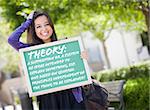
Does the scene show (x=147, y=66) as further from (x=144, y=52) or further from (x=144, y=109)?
(x=144, y=52)

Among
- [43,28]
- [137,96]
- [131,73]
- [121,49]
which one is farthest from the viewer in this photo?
[121,49]

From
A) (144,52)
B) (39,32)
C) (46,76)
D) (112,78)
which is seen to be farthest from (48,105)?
(144,52)

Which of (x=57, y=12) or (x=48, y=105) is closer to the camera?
(x=48, y=105)

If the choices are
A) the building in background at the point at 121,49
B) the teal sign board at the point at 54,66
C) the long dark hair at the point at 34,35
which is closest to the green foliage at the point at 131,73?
the teal sign board at the point at 54,66

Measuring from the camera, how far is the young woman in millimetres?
4656

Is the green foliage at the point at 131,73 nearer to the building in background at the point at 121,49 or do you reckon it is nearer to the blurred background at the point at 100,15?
the blurred background at the point at 100,15

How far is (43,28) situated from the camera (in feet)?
15.5

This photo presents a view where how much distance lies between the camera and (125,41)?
3516cm

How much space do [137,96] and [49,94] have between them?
16.1ft

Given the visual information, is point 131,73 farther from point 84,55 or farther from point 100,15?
point 84,55

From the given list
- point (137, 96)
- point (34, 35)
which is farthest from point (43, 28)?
point (137, 96)

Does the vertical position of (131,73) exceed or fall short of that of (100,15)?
it falls short

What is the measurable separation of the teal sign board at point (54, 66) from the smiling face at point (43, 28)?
0.09 metres

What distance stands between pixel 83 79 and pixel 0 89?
45.5 ft
